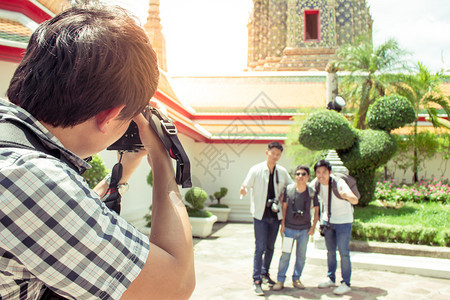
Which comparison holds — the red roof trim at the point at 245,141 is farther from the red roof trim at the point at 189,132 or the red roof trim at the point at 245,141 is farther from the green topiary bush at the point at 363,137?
the green topiary bush at the point at 363,137

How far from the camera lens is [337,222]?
4.62m

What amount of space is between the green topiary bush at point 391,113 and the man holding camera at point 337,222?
4.03 metres

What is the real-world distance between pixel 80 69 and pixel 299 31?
17144 millimetres

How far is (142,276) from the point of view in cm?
71

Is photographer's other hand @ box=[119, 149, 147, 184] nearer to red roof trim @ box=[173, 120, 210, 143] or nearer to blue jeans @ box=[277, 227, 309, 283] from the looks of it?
blue jeans @ box=[277, 227, 309, 283]

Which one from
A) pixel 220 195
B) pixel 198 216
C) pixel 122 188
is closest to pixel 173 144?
pixel 122 188

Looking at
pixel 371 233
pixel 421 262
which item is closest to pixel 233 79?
pixel 371 233

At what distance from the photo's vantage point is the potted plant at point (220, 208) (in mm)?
10719

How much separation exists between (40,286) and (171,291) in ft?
0.78

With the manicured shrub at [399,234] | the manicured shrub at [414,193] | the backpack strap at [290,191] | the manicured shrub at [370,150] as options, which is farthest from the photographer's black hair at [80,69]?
the manicured shrub at [414,193]

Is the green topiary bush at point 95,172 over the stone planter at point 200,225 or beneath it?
over

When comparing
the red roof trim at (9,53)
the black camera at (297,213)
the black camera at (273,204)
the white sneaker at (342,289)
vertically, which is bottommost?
the white sneaker at (342,289)

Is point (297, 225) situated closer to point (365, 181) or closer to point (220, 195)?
point (365, 181)

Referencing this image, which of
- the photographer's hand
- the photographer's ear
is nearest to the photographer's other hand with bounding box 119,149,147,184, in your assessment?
the photographer's hand
